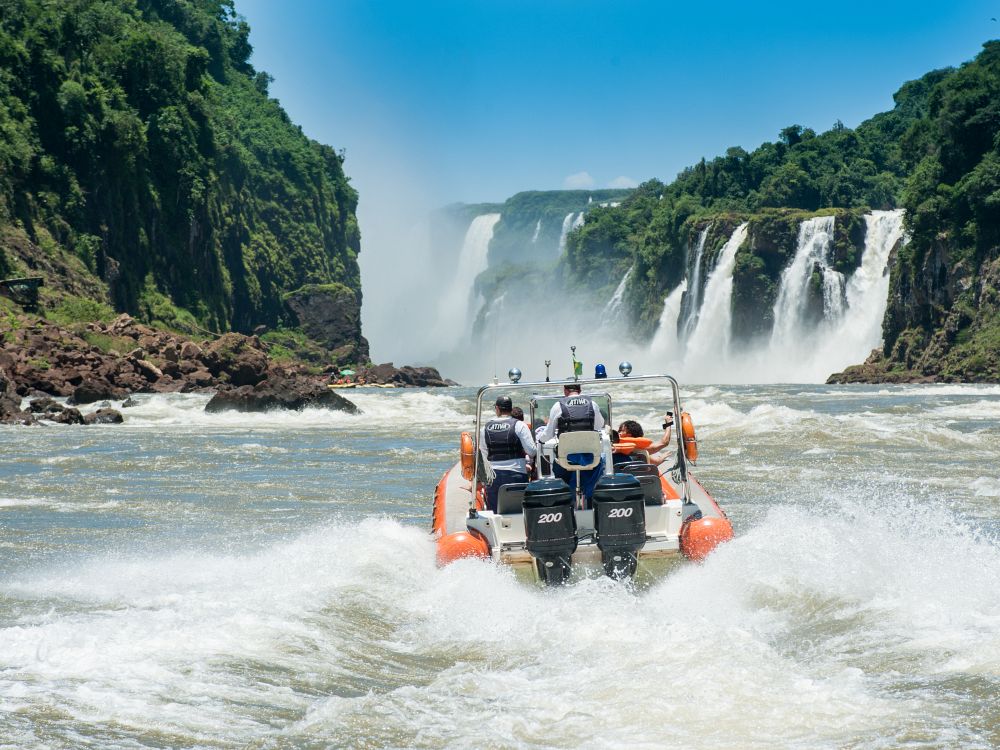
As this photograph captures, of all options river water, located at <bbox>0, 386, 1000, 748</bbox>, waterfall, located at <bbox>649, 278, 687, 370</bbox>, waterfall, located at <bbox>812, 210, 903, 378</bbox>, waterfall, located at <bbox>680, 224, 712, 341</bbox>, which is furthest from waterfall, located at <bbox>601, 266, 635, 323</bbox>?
river water, located at <bbox>0, 386, 1000, 748</bbox>

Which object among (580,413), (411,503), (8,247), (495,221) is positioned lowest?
(411,503)

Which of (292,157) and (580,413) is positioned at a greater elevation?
(292,157)

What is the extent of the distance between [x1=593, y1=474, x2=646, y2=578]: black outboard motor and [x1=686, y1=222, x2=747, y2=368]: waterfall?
7323 centimetres

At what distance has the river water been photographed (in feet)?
19.0

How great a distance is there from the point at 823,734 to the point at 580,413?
12.6 ft

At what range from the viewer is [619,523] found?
8633mm

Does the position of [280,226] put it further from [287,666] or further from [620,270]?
[287,666]

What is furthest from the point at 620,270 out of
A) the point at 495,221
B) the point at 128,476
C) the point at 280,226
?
the point at 128,476

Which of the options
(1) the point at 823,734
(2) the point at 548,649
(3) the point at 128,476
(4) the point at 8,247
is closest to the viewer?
(1) the point at 823,734

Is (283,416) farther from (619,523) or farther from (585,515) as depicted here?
(619,523)

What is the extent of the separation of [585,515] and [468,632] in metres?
1.66

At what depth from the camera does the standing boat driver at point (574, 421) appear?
8992 millimetres

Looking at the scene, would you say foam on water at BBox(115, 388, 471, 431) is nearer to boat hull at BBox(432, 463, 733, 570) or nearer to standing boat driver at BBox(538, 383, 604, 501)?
boat hull at BBox(432, 463, 733, 570)

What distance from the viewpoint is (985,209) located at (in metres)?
54.7
